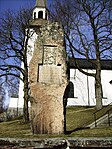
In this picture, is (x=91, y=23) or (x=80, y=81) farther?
(x=80, y=81)

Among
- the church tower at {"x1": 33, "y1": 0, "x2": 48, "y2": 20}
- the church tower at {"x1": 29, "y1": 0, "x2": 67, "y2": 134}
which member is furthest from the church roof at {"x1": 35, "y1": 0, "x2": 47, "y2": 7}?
the church tower at {"x1": 29, "y1": 0, "x2": 67, "y2": 134}

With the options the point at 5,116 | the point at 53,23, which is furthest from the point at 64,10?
the point at 5,116

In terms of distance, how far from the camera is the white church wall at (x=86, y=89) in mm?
34750

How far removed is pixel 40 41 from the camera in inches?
315

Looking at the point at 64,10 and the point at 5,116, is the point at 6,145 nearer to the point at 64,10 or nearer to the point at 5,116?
the point at 64,10

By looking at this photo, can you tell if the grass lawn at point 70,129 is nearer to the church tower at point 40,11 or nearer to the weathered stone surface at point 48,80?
the weathered stone surface at point 48,80

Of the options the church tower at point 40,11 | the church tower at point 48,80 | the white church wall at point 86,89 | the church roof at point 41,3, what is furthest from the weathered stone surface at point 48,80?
the church roof at point 41,3

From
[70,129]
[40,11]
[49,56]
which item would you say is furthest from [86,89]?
[49,56]

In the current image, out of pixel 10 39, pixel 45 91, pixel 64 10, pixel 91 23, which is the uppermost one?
pixel 64 10

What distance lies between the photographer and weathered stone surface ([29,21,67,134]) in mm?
7113

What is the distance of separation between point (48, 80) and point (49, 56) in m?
0.92

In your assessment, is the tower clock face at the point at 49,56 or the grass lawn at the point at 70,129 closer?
the grass lawn at the point at 70,129

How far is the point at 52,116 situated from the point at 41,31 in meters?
3.23

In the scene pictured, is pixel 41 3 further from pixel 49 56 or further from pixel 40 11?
pixel 49 56
